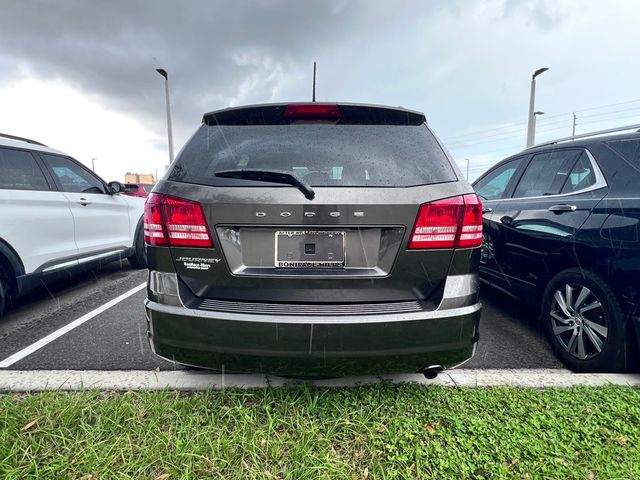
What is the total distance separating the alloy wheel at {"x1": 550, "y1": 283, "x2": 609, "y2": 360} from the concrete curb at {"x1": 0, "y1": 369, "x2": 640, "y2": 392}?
0.71ft

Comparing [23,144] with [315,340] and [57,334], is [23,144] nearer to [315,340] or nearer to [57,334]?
[57,334]

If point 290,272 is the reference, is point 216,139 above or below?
above

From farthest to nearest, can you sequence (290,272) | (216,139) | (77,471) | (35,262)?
(35,262), (216,139), (290,272), (77,471)

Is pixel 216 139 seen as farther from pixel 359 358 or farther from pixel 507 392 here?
pixel 507 392

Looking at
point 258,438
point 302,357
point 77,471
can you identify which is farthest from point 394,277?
point 77,471

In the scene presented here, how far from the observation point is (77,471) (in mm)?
1483

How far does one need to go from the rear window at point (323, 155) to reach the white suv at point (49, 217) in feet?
8.46

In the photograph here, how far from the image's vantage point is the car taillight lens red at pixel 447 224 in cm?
159

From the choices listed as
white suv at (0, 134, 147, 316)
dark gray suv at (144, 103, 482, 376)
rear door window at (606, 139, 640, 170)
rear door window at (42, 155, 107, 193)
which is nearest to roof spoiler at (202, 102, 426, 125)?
dark gray suv at (144, 103, 482, 376)

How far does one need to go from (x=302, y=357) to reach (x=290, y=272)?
0.39 m

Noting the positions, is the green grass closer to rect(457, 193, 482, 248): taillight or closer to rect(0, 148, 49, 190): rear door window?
rect(457, 193, 482, 248): taillight

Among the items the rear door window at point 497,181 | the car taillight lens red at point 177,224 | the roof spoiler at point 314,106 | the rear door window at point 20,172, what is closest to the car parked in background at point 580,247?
the rear door window at point 497,181

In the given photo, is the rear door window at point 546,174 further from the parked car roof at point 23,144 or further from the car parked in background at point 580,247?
the parked car roof at point 23,144

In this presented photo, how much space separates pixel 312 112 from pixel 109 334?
8.47 ft
